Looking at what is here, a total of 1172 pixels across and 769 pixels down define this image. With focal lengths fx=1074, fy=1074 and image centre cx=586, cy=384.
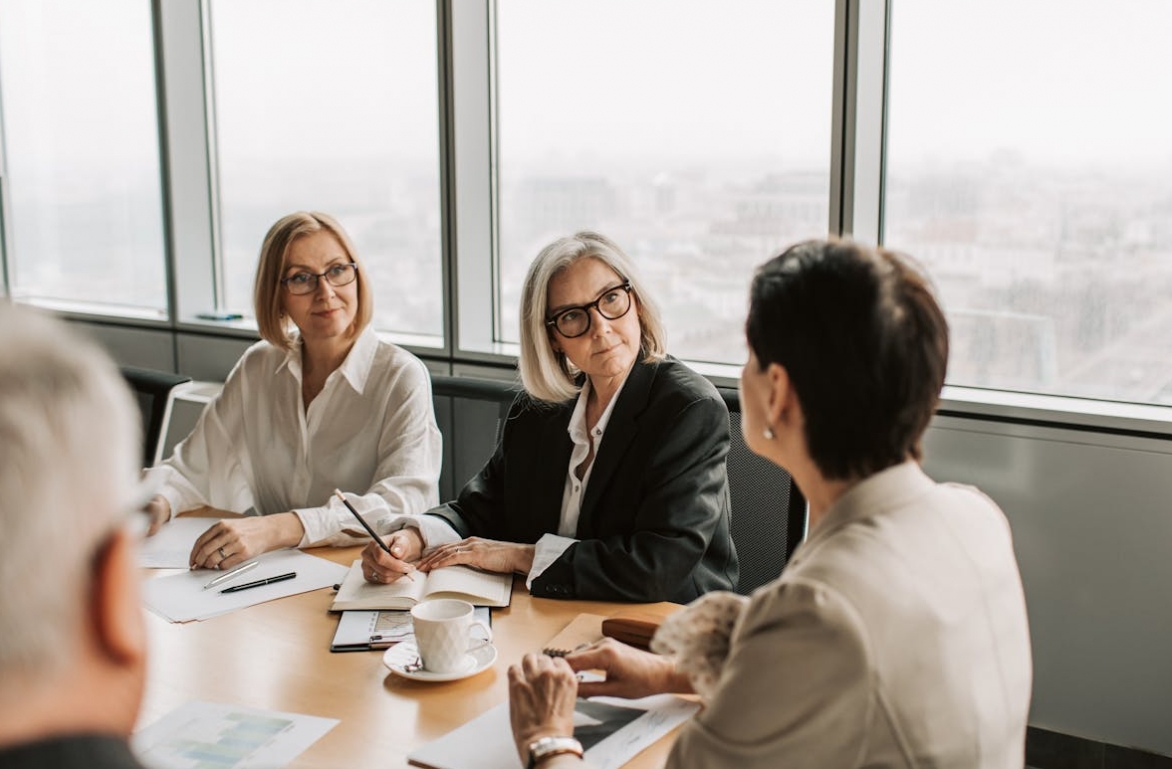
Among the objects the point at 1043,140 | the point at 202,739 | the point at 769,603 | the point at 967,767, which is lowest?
the point at 202,739

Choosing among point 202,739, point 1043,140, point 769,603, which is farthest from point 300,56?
point 769,603

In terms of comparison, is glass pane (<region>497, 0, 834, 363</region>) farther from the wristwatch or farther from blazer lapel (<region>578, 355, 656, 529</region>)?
the wristwatch

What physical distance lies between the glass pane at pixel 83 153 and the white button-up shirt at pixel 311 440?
195cm

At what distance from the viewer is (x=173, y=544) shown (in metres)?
2.10

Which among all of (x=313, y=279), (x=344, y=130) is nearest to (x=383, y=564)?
(x=313, y=279)

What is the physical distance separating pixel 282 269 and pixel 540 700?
1.57 meters

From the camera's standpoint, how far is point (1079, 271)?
2.59m

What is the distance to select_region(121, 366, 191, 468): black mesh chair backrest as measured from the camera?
271cm

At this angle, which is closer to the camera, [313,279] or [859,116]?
[313,279]

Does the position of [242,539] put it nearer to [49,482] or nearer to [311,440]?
[311,440]

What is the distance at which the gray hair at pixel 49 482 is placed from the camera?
0.56m

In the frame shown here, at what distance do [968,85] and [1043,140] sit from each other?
0.23 meters

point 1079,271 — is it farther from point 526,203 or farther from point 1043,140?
point 526,203

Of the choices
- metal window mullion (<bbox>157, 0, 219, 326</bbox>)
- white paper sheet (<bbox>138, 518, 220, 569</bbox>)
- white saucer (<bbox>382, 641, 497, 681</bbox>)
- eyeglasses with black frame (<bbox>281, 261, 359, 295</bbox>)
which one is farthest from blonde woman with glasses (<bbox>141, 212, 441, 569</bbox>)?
metal window mullion (<bbox>157, 0, 219, 326</bbox>)
